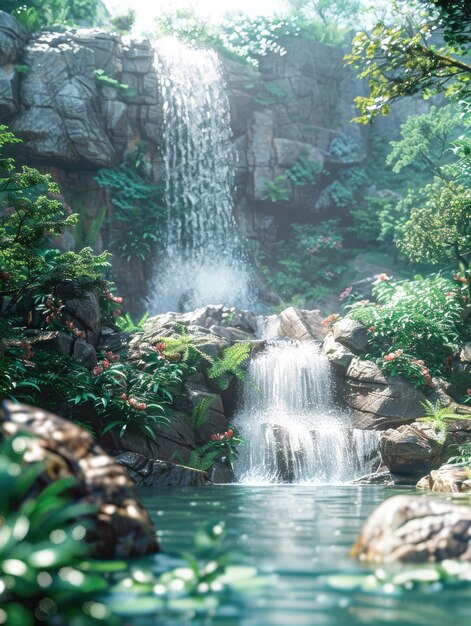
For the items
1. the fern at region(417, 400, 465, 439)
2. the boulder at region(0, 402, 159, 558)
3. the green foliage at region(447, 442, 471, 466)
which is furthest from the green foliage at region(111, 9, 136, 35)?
the boulder at region(0, 402, 159, 558)

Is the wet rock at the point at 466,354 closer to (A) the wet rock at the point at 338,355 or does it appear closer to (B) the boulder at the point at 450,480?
(A) the wet rock at the point at 338,355

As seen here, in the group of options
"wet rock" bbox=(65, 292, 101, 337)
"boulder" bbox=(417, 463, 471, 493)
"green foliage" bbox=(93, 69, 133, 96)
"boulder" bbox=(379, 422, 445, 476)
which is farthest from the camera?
"green foliage" bbox=(93, 69, 133, 96)

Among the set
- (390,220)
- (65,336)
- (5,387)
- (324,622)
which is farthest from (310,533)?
(390,220)

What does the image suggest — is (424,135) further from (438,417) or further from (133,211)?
(438,417)

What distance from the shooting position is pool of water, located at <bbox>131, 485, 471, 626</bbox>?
3.04 m

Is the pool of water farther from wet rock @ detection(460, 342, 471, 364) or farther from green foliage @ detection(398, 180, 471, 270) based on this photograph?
green foliage @ detection(398, 180, 471, 270)

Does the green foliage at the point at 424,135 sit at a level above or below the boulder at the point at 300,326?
above

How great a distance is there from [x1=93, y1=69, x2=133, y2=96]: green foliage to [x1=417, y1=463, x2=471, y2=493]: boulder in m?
17.8

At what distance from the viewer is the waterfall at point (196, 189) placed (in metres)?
25.3

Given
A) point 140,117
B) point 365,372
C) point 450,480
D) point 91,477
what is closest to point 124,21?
point 140,117

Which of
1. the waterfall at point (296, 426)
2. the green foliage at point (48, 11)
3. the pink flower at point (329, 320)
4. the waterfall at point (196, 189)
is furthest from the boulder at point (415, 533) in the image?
the green foliage at point (48, 11)

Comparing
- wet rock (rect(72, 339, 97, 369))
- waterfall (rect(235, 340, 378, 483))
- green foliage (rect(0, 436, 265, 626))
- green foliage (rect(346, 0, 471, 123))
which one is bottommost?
waterfall (rect(235, 340, 378, 483))

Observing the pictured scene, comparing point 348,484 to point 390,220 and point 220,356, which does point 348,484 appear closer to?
point 220,356

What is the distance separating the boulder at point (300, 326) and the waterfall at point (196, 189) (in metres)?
6.75
